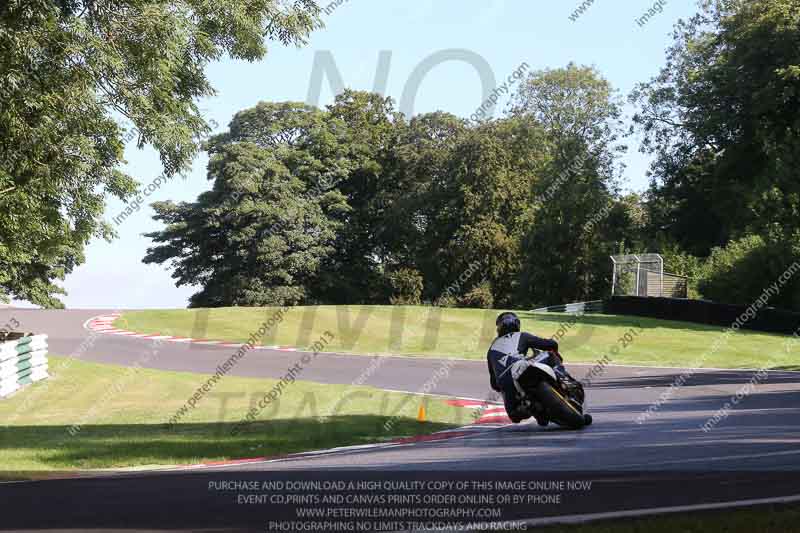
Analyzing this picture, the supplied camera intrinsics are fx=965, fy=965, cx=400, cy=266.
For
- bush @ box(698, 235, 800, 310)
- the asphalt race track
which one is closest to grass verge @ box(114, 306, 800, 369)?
bush @ box(698, 235, 800, 310)

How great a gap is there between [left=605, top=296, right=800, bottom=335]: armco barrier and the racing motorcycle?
3097 cm

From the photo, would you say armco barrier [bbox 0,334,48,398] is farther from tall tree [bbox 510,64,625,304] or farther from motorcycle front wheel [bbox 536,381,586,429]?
tall tree [bbox 510,64,625,304]

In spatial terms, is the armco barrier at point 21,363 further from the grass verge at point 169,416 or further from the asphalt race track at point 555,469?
the asphalt race track at point 555,469

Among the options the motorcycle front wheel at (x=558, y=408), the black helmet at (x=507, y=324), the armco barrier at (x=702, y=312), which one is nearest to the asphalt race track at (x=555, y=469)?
the motorcycle front wheel at (x=558, y=408)

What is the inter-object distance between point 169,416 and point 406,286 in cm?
4810

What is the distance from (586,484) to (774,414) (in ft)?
23.4

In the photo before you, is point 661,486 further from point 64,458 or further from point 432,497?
point 64,458

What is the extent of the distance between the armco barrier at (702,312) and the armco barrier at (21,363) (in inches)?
1155

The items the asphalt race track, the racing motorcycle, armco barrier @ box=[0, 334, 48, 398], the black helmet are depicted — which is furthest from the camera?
armco barrier @ box=[0, 334, 48, 398]

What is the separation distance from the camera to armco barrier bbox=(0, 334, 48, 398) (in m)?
22.2

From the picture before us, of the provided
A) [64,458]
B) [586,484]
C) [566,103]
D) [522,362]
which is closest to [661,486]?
[586,484]

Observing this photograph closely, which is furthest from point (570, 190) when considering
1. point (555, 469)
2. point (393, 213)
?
point (555, 469)

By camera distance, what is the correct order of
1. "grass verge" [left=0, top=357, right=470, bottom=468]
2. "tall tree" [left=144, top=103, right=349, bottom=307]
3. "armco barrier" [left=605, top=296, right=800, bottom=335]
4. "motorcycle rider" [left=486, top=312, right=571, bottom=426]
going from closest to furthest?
"motorcycle rider" [left=486, top=312, right=571, bottom=426] → "grass verge" [left=0, top=357, right=470, bottom=468] → "armco barrier" [left=605, top=296, right=800, bottom=335] → "tall tree" [left=144, top=103, right=349, bottom=307]

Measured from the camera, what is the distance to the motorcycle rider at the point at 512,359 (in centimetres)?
1218
